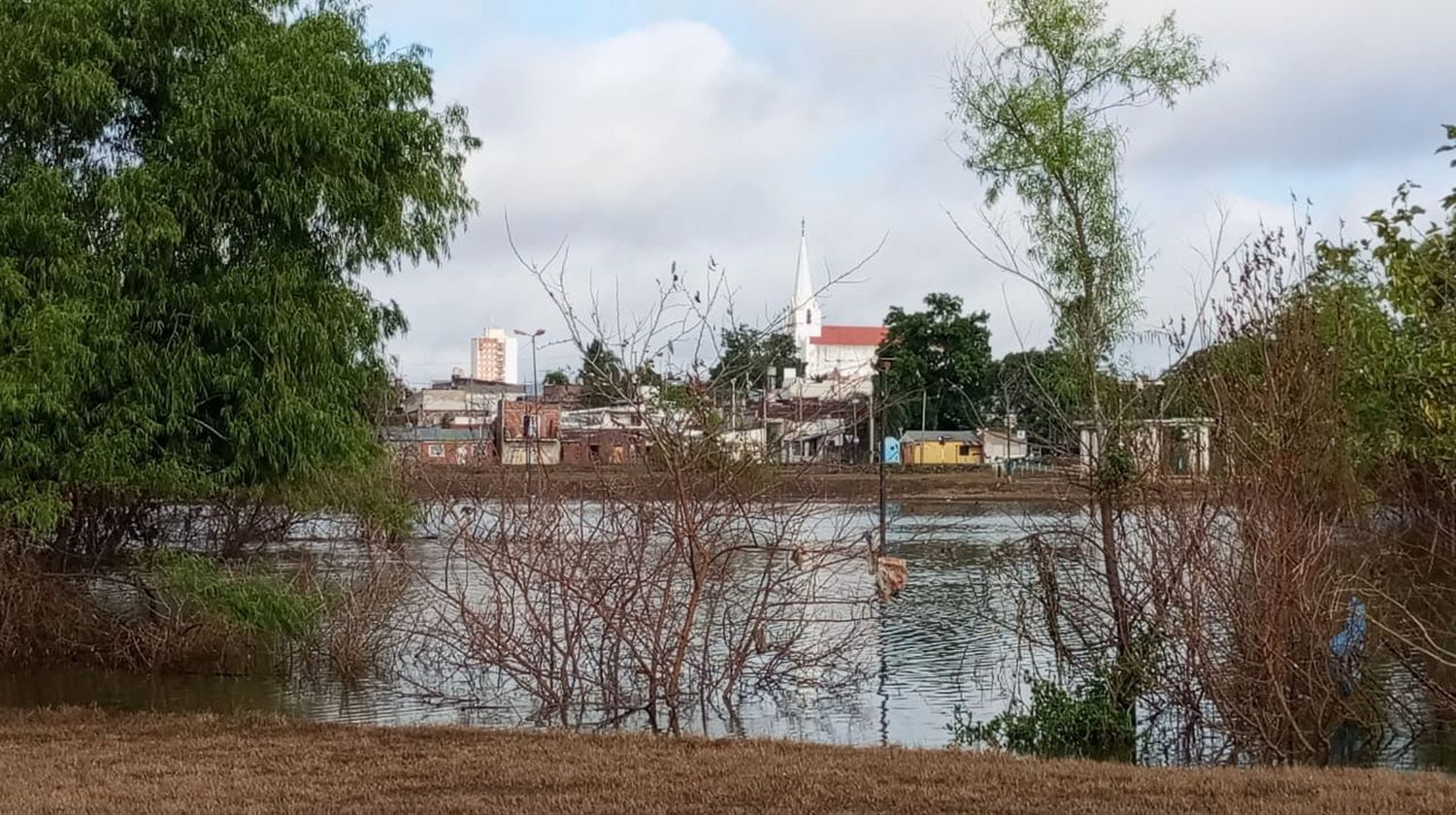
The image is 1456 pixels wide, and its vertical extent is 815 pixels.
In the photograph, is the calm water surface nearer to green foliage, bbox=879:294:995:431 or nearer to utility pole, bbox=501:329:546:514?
utility pole, bbox=501:329:546:514

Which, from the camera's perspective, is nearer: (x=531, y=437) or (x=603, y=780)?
(x=603, y=780)

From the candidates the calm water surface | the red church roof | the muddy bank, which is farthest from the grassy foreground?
the red church roof

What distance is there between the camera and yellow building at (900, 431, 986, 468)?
76.6 metres

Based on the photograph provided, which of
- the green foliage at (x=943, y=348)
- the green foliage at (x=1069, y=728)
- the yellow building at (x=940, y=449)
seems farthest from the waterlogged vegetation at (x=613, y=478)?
the yellow building at (x=940, y=449)

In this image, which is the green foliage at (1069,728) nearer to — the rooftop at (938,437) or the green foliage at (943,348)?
the green foliage at (943,348)

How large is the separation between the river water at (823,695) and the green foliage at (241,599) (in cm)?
59

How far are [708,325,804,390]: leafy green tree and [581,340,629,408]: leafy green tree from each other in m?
0.76

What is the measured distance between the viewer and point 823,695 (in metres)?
14.2

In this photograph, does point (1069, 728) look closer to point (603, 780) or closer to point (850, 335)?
point (603, 780)

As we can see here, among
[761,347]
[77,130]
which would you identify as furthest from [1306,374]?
[77,130]

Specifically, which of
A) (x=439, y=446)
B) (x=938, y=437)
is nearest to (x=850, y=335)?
(x=938, y=437)

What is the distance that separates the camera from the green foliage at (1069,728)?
11891mm

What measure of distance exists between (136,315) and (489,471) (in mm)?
4226

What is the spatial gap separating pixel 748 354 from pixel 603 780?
4.28 metres
